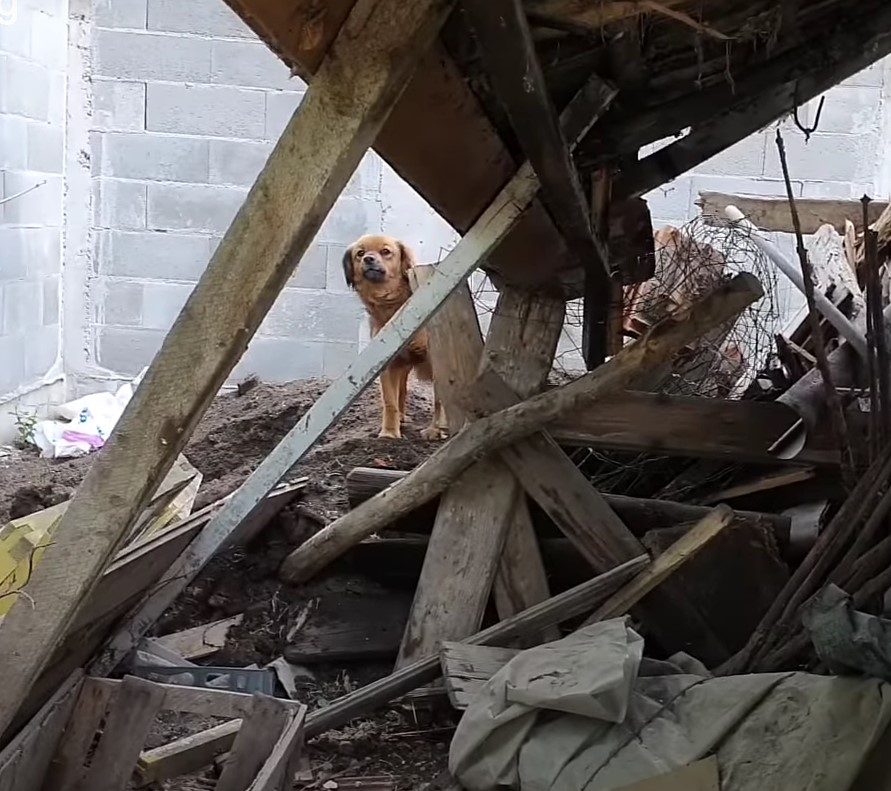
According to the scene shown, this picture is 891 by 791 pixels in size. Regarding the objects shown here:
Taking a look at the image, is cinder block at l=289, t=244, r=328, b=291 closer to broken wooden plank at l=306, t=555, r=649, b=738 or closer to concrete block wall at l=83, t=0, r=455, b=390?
concrete block wall at l=83, t=0, r=455, b=390

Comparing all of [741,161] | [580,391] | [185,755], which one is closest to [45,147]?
[580,391]

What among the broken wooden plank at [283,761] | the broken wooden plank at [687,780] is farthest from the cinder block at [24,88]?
the broken wooden plank at [687,780]

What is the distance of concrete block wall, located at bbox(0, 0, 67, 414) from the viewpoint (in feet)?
15.5

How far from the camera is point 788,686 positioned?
2.12 meters

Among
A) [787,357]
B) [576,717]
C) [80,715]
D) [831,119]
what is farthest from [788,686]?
[831,119]

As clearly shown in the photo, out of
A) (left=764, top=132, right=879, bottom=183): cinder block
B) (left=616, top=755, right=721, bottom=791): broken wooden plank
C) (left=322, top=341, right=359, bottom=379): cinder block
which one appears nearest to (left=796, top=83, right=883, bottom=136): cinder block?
(left=764, top=132, right=879, bottom=183): cinder block

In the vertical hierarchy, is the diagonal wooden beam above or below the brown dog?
above

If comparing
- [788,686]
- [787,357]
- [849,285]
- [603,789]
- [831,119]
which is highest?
[831,119]

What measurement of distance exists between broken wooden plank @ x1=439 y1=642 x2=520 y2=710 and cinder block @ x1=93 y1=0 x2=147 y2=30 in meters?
4.16

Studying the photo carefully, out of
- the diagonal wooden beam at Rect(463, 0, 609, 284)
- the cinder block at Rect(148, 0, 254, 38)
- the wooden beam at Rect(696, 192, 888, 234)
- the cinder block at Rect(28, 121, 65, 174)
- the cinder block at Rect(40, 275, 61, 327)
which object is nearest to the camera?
the diagonal wooden beam at Rect(463, 0, 609, 284)

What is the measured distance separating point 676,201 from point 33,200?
3333 mm

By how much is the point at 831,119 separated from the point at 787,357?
251 cm

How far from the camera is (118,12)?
216 inches

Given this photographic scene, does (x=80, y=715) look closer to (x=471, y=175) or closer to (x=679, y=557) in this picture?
(x=471, y=175)
